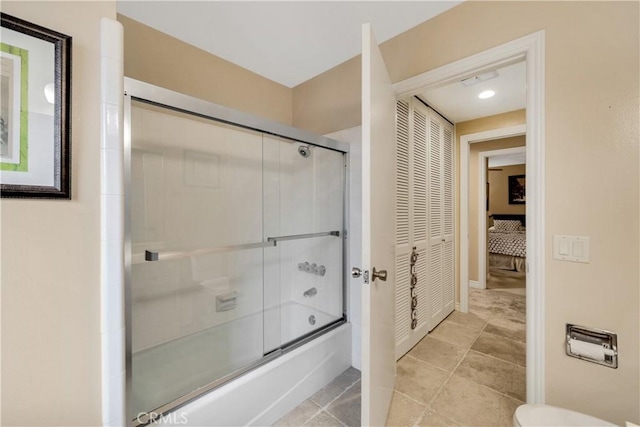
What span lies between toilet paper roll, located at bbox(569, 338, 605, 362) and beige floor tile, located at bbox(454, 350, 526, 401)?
2.48 feet

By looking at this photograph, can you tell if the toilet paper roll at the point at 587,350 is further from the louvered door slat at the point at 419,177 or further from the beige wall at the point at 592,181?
the louvered door slat at the point at 419,177

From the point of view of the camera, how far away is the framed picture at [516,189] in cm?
647

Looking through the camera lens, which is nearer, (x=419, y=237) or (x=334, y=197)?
(x=334, y=197)

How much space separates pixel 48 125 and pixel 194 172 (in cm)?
109

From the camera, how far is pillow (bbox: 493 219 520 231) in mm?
6059

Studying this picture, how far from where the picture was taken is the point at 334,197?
2145 mm

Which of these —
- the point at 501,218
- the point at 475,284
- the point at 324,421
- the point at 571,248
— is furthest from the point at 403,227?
the point at 501,218

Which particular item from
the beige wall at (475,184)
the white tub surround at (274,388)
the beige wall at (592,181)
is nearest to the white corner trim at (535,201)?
the beige wall at (592,181)

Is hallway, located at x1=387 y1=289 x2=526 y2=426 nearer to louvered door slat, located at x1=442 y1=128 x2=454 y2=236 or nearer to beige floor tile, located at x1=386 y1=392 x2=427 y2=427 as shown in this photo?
beige floor tile, located at x1=386 y1=392 x2=427 y2=427

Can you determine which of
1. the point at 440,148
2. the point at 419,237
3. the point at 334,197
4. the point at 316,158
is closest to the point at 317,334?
the point at 334,197

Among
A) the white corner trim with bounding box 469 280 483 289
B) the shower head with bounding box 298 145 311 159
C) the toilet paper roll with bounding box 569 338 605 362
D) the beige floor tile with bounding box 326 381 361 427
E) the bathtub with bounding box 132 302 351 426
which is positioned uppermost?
the shower head with bounding box 298 145 311 159

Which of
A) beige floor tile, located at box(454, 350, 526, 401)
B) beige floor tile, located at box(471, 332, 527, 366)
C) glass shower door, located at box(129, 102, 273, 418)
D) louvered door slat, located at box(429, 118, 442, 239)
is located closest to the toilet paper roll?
beige floor tile, located at box(454, 350, 526, 401)

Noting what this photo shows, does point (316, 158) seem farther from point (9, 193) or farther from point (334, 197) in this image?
point (9, 193)

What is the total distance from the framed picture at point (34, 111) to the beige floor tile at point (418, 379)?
2048 mm
